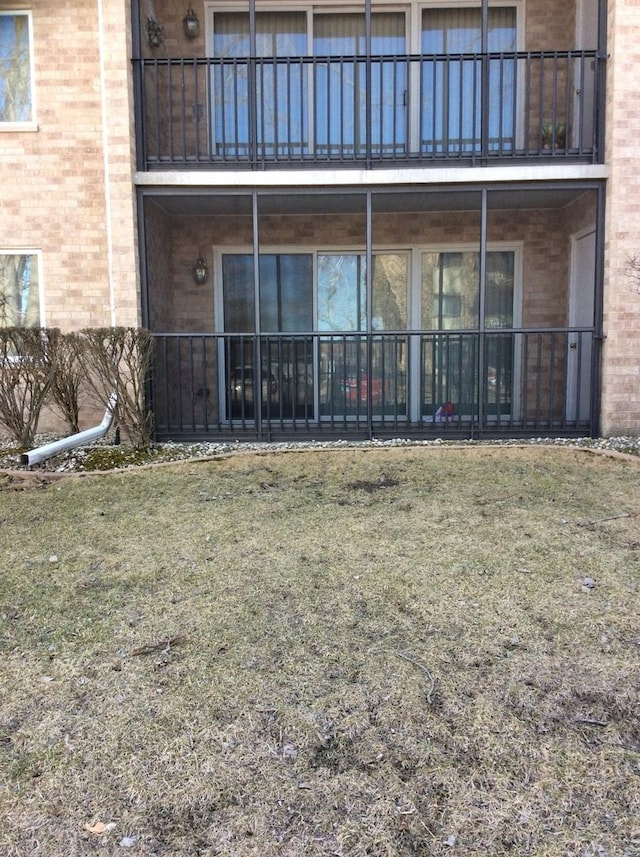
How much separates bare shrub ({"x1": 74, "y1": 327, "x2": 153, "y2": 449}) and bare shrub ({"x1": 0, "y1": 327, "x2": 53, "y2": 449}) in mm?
392

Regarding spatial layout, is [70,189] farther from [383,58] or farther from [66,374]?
[383,58]

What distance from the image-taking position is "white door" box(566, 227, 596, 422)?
7.98 meters

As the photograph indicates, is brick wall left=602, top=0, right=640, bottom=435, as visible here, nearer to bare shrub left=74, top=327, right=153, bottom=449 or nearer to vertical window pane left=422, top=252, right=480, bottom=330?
vertical window pane left=422, top=252, right=480, bottom=330

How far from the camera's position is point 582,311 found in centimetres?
830

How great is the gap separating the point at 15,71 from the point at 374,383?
5676mm

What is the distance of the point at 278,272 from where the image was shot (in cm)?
902

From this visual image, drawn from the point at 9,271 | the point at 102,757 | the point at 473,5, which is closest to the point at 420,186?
the point at 473,5

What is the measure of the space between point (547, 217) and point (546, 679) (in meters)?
7.73

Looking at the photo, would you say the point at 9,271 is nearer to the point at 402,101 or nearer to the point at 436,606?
the point at 402,101

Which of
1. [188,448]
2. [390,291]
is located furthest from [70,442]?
[390,291]

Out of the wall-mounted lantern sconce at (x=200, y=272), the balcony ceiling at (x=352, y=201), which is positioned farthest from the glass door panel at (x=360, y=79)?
the wall-mounted lantern sconce at (x=200, y=272)

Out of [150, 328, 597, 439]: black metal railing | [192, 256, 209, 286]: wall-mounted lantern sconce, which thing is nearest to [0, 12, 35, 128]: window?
[192, 256, 209, 286]: wall-mounted lantern sconce

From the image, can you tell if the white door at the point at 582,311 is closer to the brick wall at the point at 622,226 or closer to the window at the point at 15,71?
the brick wall at the point at 622,226

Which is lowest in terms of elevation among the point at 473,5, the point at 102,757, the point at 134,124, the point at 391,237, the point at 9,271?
the point at 102,757
